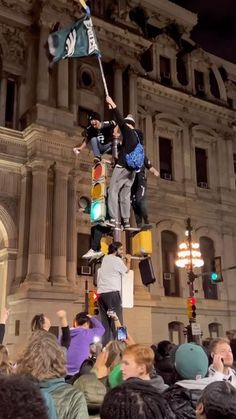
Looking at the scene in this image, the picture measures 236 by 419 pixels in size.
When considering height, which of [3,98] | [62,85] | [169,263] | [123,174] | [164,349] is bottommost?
[164,349]

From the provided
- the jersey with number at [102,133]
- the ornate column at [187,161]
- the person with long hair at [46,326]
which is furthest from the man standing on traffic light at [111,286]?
the ornate column at [187,161]

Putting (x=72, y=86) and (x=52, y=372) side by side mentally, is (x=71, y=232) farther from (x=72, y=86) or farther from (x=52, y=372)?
(x=52, y=372)

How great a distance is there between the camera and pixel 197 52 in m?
34.1

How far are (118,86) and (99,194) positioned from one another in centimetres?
2001

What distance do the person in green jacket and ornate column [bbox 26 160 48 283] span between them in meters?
17.3

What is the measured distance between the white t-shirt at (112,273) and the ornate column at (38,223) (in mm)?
13503

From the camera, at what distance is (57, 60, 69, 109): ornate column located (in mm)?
24203

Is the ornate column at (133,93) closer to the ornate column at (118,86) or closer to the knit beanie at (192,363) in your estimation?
the ornate column at (118,86)

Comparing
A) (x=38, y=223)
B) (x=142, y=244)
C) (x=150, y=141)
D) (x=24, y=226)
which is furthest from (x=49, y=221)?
(x=142, y=244)

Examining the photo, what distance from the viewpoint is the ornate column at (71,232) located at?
2241cm

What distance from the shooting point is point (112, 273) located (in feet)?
24.8

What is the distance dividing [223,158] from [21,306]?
1865 centimetres

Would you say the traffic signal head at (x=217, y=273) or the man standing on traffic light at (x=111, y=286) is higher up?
the traffic signal head at (x=217, y=273)

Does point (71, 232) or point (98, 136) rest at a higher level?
point (71, 232)
